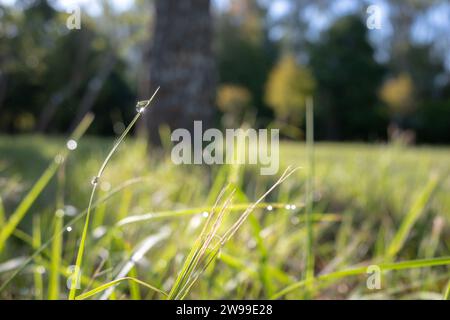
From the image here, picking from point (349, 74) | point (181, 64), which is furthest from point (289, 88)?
point (181, 64)

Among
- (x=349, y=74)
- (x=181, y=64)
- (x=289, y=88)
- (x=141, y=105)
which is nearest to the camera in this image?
(x=141, y=105)

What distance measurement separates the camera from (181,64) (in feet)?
10.7

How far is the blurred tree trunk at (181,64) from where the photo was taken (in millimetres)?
3211

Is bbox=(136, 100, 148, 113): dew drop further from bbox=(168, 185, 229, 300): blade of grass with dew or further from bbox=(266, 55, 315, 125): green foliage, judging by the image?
bbox=(266, 55, 315, 125): green foliage

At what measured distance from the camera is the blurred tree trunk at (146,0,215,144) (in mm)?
3211

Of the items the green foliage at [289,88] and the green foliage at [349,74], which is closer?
the green foliage at [289,88]

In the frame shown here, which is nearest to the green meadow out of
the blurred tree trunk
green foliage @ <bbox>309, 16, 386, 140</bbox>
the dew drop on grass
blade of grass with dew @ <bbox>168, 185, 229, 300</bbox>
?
blade of grass with dew @ <bbox>168, 185, 229, 300</bbox>

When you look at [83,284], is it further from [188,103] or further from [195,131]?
[188,103]

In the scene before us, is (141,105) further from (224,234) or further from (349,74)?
(349,74)

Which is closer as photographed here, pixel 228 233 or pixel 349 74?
pixel 228 233

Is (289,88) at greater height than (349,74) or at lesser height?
lesser

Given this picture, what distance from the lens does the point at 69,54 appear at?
47.9 feet

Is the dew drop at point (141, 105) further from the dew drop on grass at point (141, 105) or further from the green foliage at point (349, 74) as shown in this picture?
the green foliage at point (349, 74)

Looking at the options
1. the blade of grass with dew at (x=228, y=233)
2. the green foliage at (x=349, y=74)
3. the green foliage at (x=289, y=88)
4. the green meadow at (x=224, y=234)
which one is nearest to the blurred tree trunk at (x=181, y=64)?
the green meadow at (x=224, y=234)
